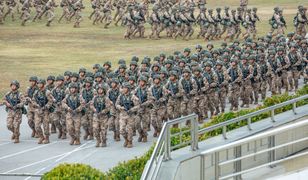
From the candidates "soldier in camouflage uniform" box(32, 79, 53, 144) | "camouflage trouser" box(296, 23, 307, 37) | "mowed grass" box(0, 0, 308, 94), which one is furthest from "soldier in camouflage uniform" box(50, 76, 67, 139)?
"camouflage trouser" box(296, 23, 307, 37)

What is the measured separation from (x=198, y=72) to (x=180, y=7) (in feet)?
62.8

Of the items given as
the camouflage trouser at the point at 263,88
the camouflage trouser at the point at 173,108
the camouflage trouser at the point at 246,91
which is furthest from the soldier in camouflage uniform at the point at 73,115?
the camouflage trouser at the point at 263,88

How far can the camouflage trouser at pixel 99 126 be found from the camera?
24547 mm

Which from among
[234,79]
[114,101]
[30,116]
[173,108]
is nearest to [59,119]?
[30,116]

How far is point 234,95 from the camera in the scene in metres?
29.2

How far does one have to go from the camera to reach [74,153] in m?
24.1

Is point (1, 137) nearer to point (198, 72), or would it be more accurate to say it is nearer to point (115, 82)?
point (115, 82)

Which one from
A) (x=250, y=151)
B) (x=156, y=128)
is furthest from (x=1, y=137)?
(x=250, y=151)

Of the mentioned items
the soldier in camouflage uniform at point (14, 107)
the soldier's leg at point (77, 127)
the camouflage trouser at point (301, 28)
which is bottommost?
the soldier's leg at point (77, 127)

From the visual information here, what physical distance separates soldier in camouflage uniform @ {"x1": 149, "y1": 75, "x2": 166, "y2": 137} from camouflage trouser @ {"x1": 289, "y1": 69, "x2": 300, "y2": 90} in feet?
25.1

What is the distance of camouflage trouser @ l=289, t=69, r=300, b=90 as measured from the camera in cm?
3209

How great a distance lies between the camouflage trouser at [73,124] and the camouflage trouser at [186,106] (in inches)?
117

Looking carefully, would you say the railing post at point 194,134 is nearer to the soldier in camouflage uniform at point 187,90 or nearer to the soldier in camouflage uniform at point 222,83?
the soldier in camouflage uniform at point 187,90

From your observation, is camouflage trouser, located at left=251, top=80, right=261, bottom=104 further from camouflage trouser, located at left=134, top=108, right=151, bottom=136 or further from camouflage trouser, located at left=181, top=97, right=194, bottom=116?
camouflage trouser, located at left=134, top=108, right=151, bottom=136
